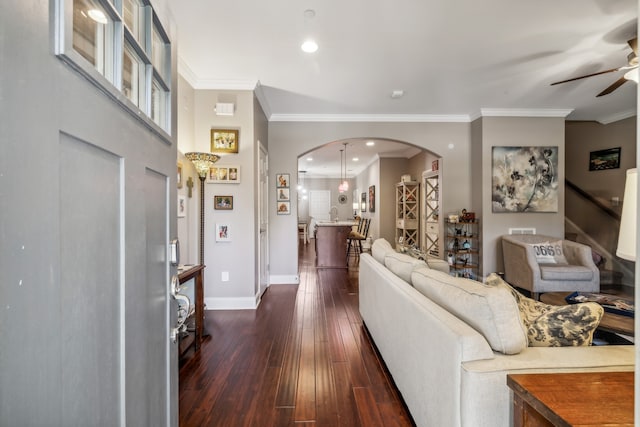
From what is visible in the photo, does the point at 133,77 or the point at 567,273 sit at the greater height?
the point at 133,77

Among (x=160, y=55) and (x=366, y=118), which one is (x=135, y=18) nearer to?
(x=160, y=55)

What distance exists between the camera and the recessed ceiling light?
2.79 m

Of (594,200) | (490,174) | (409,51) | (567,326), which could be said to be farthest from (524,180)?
(567,326)

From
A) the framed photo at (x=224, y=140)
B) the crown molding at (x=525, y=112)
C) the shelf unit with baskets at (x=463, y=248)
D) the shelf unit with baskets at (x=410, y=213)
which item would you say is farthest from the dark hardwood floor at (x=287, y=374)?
the shelf unit with baskets at (x=410, y=213)

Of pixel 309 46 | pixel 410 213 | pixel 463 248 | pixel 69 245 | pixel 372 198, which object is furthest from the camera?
pixel 372 198

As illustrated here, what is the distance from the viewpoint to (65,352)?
1.61 ft

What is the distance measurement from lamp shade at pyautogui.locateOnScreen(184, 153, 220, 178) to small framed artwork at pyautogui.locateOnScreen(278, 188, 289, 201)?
167 cm

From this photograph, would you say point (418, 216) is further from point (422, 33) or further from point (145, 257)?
point (145, 257)

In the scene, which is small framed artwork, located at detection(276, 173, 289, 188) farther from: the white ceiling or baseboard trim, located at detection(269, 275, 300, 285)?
baseboard trim, located at detection(269, 275, 300, 285)

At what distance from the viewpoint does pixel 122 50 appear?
0.73m

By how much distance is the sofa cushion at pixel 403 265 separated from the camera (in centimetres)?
212

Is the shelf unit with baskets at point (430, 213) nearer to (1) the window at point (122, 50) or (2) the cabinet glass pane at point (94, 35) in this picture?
(1) the window at point (122, 50)

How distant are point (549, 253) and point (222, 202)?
465cm

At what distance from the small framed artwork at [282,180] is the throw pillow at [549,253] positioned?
3.76 metres
